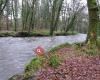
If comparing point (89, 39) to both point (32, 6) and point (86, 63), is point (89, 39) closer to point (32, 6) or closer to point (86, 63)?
point (86, 63)

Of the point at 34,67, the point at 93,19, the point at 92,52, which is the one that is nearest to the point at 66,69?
the point at 34,67

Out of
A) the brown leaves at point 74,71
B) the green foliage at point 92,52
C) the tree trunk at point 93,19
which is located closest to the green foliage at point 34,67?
the brown leaves at point 74,71

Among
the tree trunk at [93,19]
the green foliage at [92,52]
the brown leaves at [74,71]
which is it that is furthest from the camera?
the tree trunk at [93,19]

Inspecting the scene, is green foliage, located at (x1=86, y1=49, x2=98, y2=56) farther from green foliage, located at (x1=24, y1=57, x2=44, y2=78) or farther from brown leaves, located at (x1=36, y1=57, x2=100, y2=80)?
green foliage, located at (x1=24, y1=57, x2=44, y2=78)

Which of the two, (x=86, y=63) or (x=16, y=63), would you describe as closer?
(x=86, y=63)

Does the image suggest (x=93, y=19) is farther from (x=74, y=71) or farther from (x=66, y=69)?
(x=74, y=71)

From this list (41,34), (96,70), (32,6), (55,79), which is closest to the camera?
(55,79)

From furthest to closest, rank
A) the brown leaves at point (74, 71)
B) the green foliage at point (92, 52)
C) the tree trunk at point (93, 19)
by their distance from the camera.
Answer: the tree trunk at point (93, 19)
the green foliage at point (92, 52)
the brown leaves at point (74, 71)

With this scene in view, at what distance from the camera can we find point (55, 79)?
327 inches

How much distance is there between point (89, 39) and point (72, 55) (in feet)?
9.90

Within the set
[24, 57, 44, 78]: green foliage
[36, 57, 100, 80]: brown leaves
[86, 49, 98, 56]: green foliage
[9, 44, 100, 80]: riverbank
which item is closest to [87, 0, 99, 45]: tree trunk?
[86, 49, 98, 56]: green foliage

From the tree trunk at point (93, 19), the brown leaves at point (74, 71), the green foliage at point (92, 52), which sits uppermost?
the tree trunk at point (93, 19)

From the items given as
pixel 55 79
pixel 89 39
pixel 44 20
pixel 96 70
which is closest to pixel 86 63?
pixel 96 70

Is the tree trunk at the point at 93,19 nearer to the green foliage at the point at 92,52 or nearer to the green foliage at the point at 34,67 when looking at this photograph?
the green foliage at the point at 92,52
